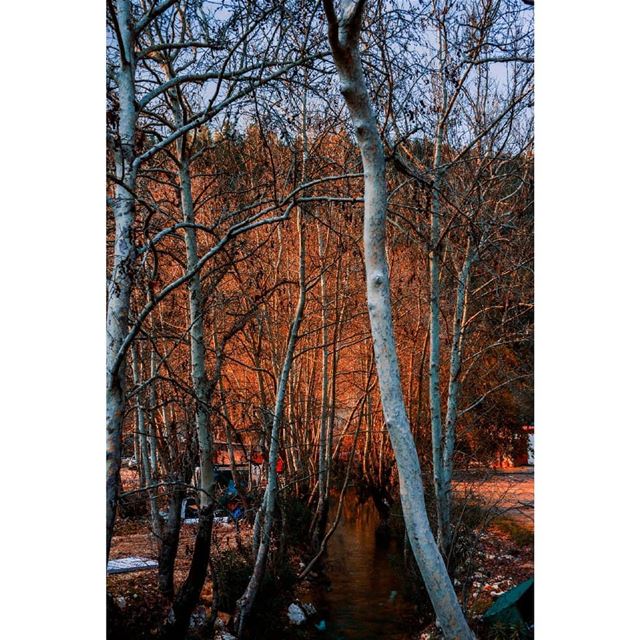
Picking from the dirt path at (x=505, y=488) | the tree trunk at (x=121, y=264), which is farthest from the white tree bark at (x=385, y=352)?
the dirt path at (x=505, y=488)

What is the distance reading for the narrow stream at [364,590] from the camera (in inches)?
→ 183

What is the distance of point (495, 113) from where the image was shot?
14.8 feet

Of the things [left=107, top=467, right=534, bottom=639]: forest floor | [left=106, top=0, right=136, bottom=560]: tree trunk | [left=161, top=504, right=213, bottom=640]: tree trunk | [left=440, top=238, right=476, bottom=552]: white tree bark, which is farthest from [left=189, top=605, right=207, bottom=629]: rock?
[left=106, top=0, right=136, bottom=560]: tree trunk

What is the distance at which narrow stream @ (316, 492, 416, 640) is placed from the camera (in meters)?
4.65

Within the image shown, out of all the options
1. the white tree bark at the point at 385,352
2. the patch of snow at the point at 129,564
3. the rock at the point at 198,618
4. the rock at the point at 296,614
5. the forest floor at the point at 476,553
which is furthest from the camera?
the rock at the point at 296,614

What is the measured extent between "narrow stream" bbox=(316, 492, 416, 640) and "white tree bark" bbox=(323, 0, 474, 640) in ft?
6.67

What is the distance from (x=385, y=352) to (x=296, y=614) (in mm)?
2761

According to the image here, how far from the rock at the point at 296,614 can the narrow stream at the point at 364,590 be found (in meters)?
0.15

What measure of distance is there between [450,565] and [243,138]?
8.56 ft

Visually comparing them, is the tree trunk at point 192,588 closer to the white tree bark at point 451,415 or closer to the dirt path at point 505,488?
the white tree bark at point 451,415

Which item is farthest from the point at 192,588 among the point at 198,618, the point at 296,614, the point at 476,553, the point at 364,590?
the point at 364,590
